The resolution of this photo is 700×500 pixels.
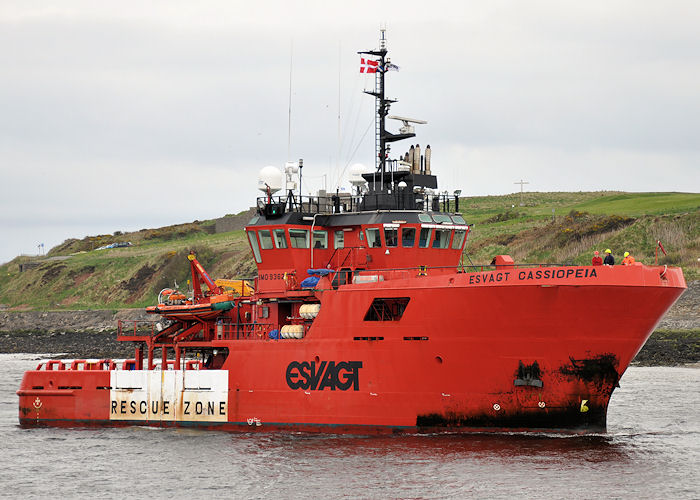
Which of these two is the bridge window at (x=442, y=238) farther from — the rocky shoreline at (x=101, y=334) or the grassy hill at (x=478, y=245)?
the grassy hill at (x=478, y=245)

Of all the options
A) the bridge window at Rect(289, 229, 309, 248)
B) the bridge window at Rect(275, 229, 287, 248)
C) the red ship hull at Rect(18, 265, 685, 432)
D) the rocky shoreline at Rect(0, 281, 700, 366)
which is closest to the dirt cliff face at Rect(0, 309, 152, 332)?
the rocky shoreline at Rect(0, 281, 700, 366)

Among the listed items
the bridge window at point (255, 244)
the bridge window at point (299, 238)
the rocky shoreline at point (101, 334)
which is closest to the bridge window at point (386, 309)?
the bridge window at point (299, 238)

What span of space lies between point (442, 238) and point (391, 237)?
5.81 ft

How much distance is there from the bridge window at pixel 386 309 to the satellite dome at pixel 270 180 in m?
6.64

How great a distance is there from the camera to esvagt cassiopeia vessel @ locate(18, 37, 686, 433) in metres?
23.1

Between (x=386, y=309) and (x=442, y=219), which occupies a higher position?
(x=442, y=219)

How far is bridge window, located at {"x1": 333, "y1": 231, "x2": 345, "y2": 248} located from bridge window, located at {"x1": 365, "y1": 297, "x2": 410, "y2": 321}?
3939mm

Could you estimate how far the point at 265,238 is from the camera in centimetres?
2902

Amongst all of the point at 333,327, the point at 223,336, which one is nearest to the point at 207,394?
the point at 223,336

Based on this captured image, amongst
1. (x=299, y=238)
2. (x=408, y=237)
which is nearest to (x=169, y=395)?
(x=299, y=238)

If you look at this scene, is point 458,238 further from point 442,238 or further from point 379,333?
point 379,333

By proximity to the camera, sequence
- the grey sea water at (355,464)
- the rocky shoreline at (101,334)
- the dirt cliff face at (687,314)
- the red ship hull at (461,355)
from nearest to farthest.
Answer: the grey sea water at (355,464) → the red ship hull at (461,355) → the rocky shoreline at (101,334) → the dirt cliff face at (687,314)

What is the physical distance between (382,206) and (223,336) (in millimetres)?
6666

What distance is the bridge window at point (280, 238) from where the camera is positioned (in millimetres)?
28734
